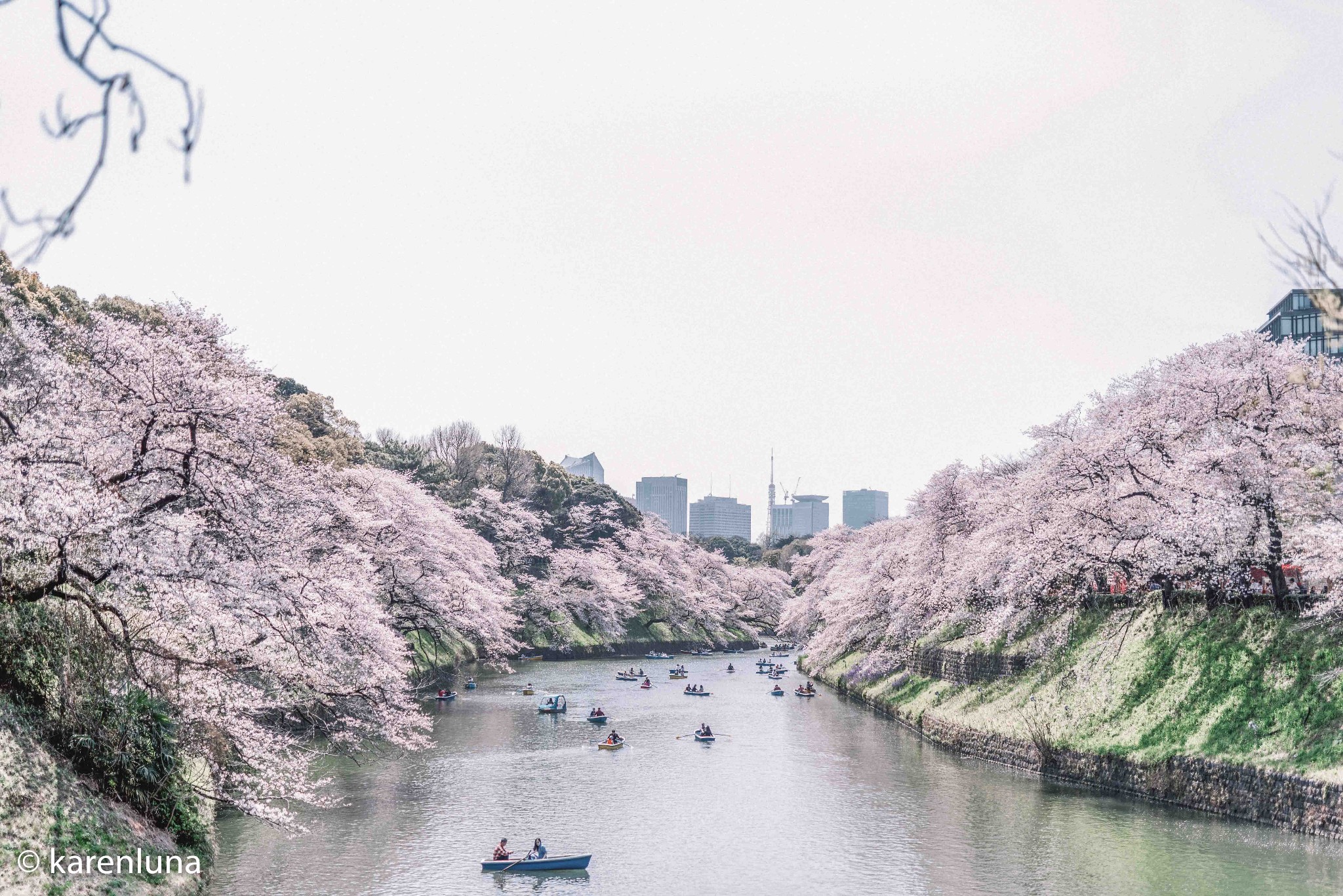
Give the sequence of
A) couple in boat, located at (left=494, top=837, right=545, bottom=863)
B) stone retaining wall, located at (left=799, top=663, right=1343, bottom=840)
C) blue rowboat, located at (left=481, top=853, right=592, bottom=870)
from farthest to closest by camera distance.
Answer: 1. stone retaining wall, located at (left=799, top=663, right=1343, bottom=840)
2. couple in boat, located at (left=494, top=837, right=545, bottom=863)
3. blue rowboat, located at (left=481, top=853, right=592, bottom=870)

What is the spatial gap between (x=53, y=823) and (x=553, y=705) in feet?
113

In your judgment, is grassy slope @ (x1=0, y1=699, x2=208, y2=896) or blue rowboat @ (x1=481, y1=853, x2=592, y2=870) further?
blue rowboat @ (x1=481, y1=853, x2=592, y2=870)

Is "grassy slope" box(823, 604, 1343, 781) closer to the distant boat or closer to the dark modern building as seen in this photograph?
the distant boat

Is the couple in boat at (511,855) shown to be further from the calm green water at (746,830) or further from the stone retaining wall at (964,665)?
the stone retaining wall at (964,665)

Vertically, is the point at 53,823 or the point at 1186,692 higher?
the point at 1186,692

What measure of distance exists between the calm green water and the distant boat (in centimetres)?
623

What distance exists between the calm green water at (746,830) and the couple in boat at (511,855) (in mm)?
434

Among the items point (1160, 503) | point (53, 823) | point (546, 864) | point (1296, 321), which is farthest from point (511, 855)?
point (1296, 321)

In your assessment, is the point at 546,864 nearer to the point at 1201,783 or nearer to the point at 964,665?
the point at 1201,783

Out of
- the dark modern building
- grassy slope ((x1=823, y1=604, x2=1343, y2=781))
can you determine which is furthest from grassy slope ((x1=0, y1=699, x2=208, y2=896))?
the dark modern building

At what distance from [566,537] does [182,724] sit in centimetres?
7450

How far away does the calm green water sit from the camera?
73.2ft

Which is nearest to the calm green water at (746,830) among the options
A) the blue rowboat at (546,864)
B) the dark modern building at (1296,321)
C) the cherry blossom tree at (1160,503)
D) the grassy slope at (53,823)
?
the blue rowboat at (546,864)

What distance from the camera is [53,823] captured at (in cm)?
1595
